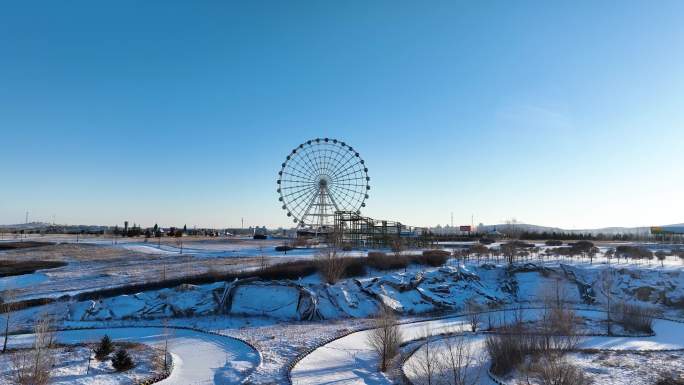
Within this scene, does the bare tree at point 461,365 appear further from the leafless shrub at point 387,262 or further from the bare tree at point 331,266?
the leafless shrub at point 387,262

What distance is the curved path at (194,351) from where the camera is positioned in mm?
16141

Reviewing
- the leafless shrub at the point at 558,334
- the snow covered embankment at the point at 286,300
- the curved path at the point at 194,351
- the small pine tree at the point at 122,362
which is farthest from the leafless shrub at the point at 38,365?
the leafless shrub at the point at 558,334

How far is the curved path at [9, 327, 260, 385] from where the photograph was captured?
16.1m

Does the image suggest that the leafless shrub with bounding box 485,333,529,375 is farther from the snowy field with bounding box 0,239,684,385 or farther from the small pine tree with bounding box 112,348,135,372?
the small pine tree with bounding box 112,348,135,372

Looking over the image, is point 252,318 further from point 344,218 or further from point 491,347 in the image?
point 344,218

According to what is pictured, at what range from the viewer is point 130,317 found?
2580 centimetres

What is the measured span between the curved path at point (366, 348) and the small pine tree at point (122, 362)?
18.3 ft

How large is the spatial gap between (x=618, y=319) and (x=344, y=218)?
45673 mm

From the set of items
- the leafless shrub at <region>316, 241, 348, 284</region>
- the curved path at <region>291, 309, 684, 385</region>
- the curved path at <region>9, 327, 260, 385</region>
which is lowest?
the curved path at <region>291, 309, 684, 385</region>

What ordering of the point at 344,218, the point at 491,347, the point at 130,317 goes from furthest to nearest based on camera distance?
the point at 344,218 → the point at 130,317 → the point at 491,347

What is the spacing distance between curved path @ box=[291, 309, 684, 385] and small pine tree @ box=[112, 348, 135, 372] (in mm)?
5588

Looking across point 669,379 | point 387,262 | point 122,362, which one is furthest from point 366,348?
point 387,262

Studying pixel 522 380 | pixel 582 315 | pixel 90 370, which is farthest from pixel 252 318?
pixel 582 315

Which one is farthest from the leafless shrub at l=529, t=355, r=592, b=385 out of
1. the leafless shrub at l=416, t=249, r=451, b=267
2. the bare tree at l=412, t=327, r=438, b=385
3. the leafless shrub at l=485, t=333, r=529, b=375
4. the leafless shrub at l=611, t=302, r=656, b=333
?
the leafless shrub at l=416, t=249, r=451, b=267
